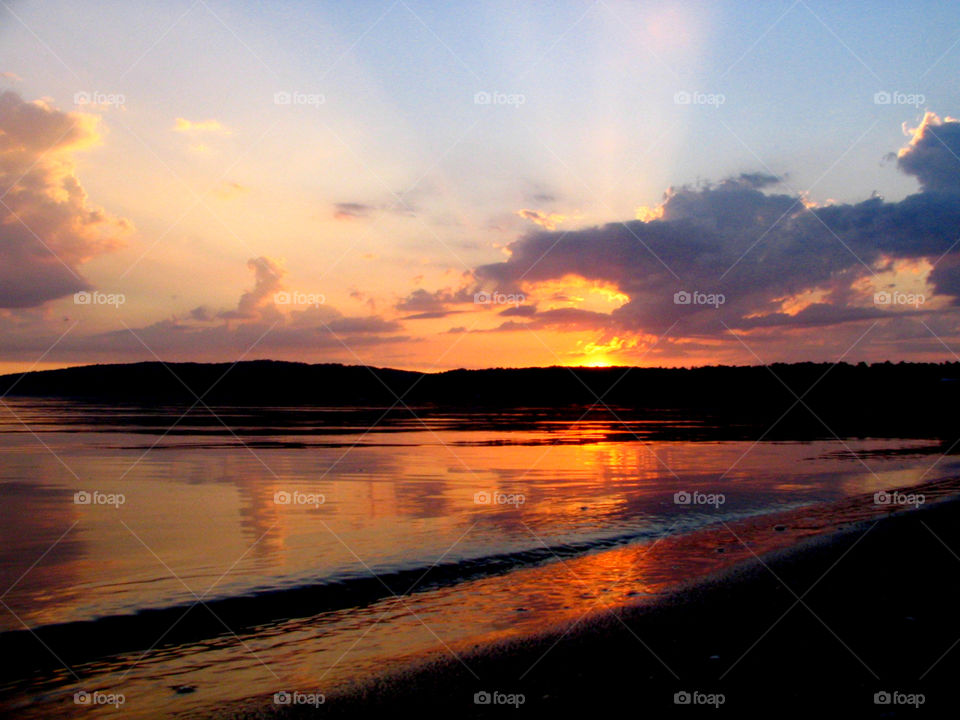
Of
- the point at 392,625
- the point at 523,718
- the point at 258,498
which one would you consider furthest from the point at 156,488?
the point at 523,718

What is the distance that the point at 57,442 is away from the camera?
27750 mm

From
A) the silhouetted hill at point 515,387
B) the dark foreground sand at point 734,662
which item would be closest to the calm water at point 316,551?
the dark foreground sand at point 734,662

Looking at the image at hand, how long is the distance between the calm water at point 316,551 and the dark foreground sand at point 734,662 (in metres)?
0.72

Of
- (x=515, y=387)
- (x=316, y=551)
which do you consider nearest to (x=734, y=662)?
(x=316, y=551)

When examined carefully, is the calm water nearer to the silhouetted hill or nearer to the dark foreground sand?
the dark foreground sand

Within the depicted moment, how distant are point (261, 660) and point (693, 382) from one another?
106 m

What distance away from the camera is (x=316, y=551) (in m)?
11.4

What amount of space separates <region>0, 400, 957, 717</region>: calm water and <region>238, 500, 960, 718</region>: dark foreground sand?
0.72 m

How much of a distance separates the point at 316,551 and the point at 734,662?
22.3 feet

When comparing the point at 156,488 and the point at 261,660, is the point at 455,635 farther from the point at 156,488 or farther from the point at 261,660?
the point at 156,488

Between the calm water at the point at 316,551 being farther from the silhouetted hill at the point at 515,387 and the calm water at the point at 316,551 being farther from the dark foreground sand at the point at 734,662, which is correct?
the silhouetted hill at the point at 515,387

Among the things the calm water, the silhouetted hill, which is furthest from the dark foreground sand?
the silhouetted hill

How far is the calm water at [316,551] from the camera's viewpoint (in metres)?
7.27

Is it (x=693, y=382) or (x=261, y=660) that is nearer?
(x=261, y=660)
